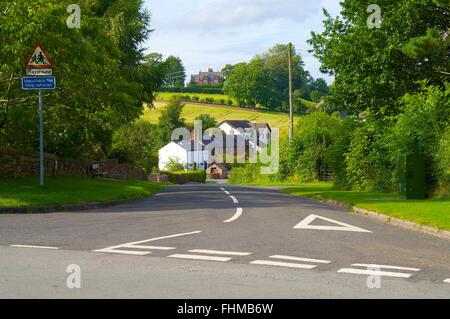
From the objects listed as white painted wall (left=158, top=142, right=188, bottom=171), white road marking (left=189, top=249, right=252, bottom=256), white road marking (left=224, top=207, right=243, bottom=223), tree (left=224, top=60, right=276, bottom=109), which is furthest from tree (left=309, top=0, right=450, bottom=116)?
tree (left=224, top=60, right=276, bottom=109)

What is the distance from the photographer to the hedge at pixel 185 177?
238 feet

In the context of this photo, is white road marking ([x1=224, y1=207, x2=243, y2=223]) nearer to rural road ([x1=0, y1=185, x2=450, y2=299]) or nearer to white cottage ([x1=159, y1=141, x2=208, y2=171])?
rural road ([x1=0, y1=185, x2=450, y2=299])

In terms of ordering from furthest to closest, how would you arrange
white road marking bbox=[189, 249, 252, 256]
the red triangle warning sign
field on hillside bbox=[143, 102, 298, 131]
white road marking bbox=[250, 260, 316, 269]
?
field on hillside bbox=[143, 102, 298, 131] < the red triangle warning sign < white road marking bbox=[189, 249, 252, 256] < white road marking bbox=[250, 260, 316, 269]

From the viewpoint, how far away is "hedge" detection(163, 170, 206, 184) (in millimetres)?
72463

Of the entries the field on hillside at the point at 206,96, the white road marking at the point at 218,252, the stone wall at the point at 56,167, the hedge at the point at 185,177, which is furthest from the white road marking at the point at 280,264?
the field on hillside at the point at 206,96

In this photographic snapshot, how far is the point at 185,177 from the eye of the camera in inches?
3027

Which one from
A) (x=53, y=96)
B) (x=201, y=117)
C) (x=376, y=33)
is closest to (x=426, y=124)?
(x=376, y=33)

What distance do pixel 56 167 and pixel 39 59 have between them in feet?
40.0

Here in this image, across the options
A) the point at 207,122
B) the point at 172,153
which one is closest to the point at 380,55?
the point at 172,153

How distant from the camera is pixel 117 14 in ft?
129

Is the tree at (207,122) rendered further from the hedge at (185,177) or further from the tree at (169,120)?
the hedge at (185,177)

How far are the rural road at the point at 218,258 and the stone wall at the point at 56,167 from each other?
9965 millimetres

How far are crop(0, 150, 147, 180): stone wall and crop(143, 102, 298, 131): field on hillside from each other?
71849 millimetres

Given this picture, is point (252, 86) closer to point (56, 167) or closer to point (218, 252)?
point (56, 167)
